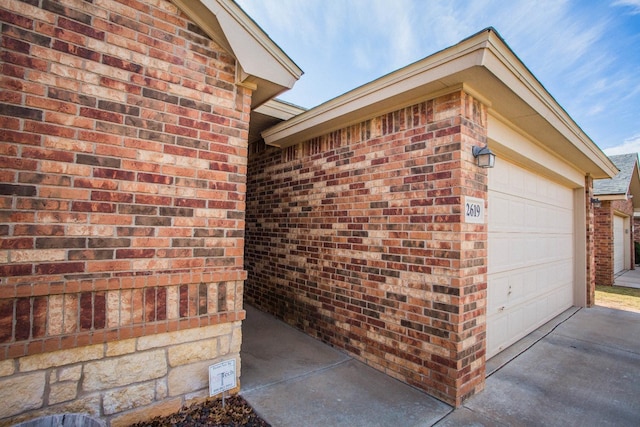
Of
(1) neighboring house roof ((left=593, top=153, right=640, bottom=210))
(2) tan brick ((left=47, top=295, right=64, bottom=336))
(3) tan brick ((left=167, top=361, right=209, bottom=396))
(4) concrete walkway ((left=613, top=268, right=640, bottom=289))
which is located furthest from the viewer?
(4) concrete walkway ((left=613, top=268, right=640, bottom=289))

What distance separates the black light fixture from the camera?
2.99 meters

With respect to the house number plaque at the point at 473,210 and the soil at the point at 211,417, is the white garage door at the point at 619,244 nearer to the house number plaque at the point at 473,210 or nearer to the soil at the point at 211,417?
the house number plaque at the point at 473,210

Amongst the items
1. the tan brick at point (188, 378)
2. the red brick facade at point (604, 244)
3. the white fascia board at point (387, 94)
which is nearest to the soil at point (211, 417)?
the tan brick at point (188, 378)

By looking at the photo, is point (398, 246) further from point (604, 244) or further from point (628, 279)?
point (628, 279)

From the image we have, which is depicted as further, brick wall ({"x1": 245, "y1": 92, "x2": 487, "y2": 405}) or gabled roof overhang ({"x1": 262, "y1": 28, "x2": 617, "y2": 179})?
brick wall ({"x1": 245, "y1": 92, "x2": 487, "y2": 405})

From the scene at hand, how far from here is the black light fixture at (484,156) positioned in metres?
2.99

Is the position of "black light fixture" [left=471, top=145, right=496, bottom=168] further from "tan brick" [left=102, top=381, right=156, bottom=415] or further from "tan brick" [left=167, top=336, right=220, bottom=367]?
"tan brick" [left=102, top=381, right=156, bottom=415]

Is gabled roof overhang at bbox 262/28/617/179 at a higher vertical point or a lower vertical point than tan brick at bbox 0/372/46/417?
higher

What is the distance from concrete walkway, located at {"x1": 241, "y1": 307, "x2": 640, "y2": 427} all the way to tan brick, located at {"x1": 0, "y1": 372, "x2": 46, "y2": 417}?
5.09 ft

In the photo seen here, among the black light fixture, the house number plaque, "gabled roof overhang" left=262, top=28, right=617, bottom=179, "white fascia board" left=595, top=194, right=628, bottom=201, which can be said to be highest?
"gabled roof overhang" left=262, top=28, right=617, bottom=179

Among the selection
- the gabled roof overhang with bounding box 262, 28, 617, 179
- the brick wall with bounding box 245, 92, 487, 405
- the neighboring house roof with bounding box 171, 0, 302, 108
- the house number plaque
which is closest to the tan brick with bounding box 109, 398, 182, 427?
the brick wall with bounding box 245, 92, 487, 405

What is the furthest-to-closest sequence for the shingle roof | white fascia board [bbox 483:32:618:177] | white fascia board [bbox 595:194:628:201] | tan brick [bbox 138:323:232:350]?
the shingle roof < white fascia board [bbox 595:194:628:201] < white fascia board [bbox 483:32:618:177] < tan brick [bbox 138:323:232:350]

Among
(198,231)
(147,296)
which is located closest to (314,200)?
(198,231)

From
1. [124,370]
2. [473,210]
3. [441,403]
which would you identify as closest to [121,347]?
[124,370]
